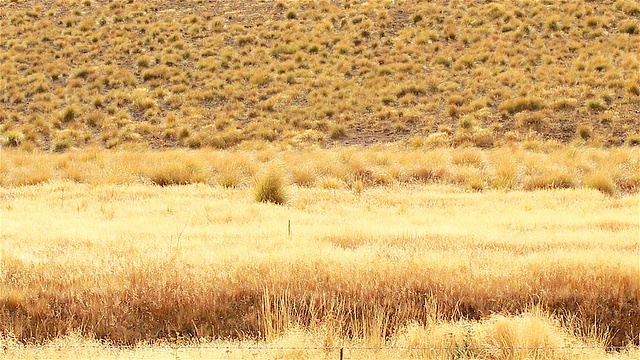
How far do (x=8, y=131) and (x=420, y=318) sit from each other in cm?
2189

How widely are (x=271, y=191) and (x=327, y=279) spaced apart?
606 cm

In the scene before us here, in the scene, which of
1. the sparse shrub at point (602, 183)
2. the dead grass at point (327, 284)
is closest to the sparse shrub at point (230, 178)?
the dead grass at point (327, 284)

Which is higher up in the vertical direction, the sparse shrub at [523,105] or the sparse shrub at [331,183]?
the sparse shrub at [331,183]

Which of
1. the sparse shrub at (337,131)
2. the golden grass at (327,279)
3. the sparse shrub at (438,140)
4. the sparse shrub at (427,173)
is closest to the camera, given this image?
the golden grass at (327,279)

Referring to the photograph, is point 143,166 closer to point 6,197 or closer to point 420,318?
point 6,197

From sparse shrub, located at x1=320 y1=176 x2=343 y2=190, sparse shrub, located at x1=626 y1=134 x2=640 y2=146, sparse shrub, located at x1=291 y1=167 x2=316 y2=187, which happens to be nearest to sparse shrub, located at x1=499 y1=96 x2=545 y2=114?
sparse shrub, located at x1=626 y1=134 x2=640 y2=146

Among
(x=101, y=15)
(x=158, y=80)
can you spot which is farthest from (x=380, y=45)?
(x=101, y=15)

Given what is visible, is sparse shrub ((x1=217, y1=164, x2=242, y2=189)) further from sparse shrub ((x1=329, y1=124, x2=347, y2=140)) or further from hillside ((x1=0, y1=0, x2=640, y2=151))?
sparse shrub ((x1=329, y1=124, x2=347, y2=140))

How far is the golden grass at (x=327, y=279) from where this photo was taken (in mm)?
6750

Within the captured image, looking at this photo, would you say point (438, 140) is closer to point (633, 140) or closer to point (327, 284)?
point (633, 140)

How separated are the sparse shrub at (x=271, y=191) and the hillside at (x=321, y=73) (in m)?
9.08

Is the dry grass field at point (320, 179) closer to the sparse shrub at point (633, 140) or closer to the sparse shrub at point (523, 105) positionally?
the sparse shrub at point (523, 105)

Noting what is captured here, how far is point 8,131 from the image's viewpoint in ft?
81.4

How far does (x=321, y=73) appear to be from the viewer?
28344mm
